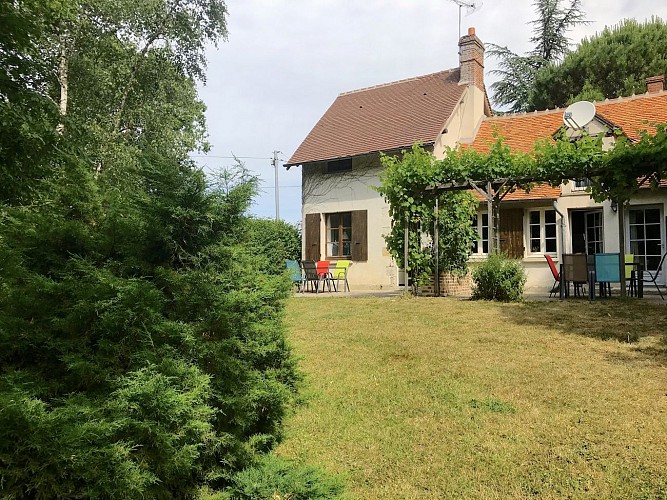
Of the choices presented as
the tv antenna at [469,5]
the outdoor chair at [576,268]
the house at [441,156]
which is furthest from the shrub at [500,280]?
the tv antenna at [469,5]

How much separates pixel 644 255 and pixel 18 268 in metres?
15.2

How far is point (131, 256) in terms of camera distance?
2568 mm

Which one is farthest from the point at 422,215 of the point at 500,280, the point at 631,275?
the point at 631,275

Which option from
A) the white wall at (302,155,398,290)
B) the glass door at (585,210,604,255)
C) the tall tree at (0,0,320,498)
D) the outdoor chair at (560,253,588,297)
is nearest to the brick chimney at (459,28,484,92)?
the white wall at (302,155,398,290)

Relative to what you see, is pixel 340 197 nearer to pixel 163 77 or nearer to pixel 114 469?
pixel 163 77

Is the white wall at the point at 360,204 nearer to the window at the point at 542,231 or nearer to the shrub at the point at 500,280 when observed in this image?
the window at the point at 542,231

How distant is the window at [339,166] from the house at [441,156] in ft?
0.12

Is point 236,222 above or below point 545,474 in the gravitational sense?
above

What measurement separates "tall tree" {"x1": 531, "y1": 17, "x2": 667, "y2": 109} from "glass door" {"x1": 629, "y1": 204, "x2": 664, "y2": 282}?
8.49m

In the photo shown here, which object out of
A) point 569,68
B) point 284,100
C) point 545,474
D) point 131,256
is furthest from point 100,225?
point 569,68

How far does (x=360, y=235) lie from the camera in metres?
17.0

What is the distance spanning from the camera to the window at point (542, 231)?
593 inches

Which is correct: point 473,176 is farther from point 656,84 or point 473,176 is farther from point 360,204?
point 656,84

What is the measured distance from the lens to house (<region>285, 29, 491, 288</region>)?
658 inches
